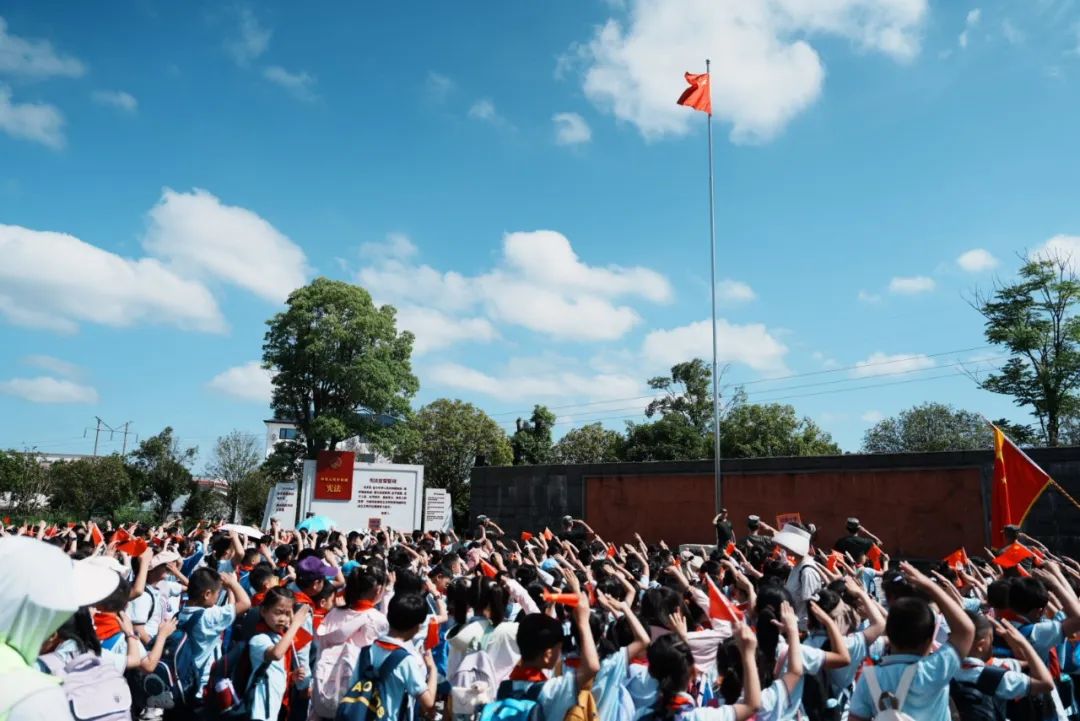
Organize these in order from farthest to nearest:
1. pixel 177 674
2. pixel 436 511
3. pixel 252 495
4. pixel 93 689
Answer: pixel 252 495, pixel 436 511, pixel 177 674, pixel 93 689

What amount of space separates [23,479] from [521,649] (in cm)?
3976

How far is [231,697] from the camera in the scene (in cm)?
405

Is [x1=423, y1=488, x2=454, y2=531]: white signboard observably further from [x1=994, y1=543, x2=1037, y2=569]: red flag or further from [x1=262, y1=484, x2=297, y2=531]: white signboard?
[x1=994, y1=543, x2=1037, y2=569]: red flag

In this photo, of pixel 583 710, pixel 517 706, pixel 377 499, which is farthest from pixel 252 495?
pixel 583 710

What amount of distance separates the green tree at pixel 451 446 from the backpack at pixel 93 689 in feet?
110

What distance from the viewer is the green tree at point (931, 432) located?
5156cm

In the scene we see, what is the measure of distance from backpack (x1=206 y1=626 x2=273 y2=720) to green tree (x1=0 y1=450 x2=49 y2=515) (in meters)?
34.8

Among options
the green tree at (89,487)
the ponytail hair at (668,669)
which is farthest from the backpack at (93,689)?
the green tree at (89,487)

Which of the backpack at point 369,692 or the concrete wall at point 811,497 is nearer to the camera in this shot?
the backpack at point 369,692

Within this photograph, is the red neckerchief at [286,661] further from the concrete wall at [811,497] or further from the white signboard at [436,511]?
the white signboard at [436,511]

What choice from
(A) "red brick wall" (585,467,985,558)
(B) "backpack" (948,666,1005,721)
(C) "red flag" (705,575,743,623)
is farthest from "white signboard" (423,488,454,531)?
(B) "backpack" (948,666,1005,721)

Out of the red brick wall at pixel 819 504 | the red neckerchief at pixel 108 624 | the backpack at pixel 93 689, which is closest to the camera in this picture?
the backpack at pixel 93 689

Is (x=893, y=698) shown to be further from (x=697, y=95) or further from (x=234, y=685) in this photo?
(x=697, y=95)

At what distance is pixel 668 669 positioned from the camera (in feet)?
9.94
